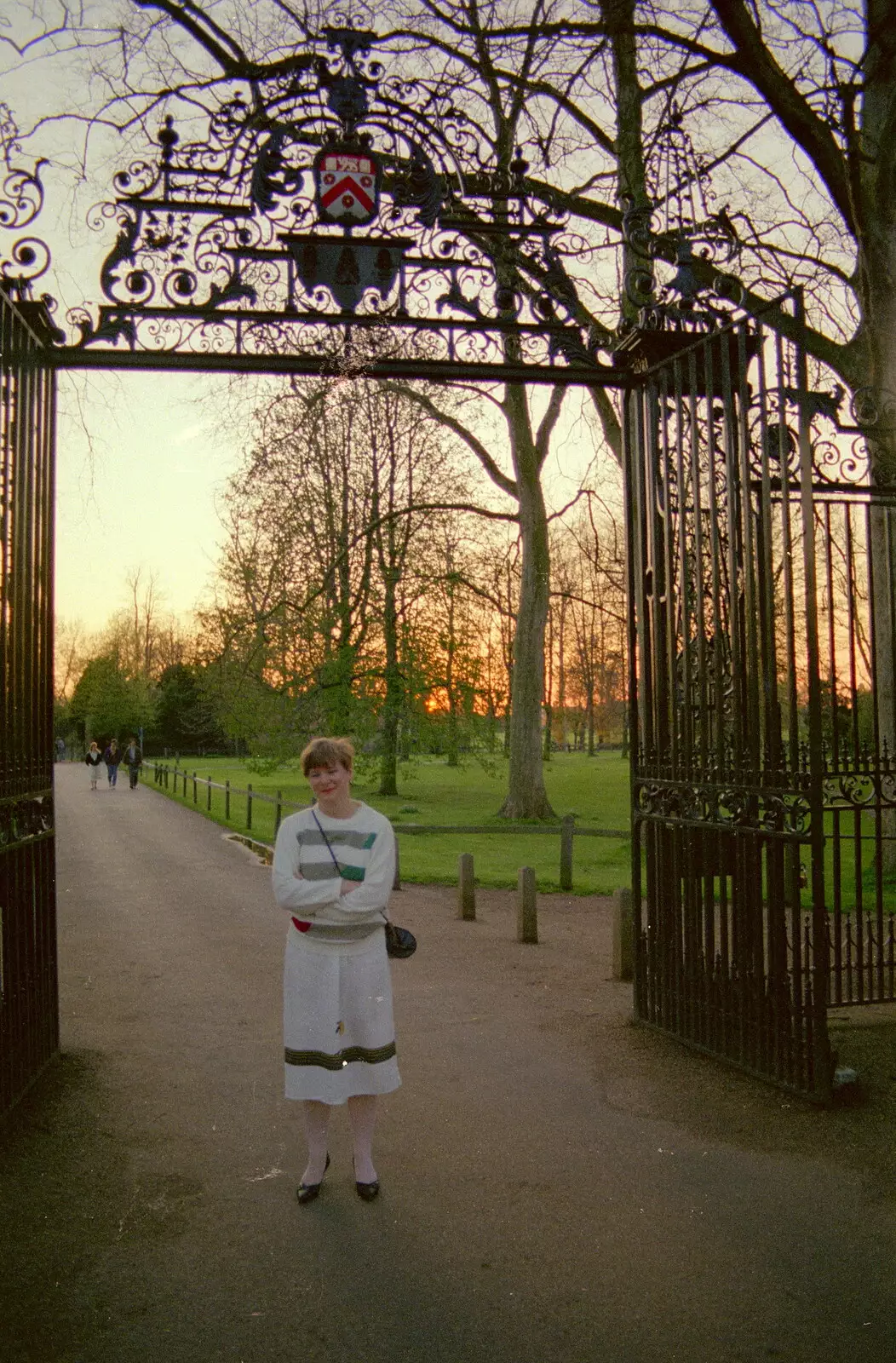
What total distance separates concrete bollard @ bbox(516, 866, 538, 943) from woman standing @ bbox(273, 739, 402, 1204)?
262 inches

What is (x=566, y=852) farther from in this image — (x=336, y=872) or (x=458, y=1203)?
(x=336, y=872)

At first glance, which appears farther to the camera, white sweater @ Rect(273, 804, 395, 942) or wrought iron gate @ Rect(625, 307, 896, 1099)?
wrought iron gate @ Rect(625, 307, 896, 1099)

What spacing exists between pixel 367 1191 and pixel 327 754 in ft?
5.99

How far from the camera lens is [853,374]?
14.0 m

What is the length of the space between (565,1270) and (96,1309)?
1.63 meters

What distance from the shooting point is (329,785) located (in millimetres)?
4668

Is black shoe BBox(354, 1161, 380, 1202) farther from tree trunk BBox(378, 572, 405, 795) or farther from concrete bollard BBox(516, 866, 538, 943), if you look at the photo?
tree trunk BBox(378, 572, 405, 795)

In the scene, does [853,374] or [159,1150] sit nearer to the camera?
[159,1150]

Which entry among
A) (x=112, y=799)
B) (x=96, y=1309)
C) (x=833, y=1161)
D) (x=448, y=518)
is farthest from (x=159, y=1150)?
(x=112, y=799)

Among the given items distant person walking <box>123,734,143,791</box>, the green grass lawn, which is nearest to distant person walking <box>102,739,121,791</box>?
distant person walking <box>123,734,143,791</box>

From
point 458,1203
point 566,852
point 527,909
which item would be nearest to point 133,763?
point 566,852

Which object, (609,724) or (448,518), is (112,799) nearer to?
(448,518)

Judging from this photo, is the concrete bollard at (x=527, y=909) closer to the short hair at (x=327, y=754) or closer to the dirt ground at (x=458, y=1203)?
the dirt ground at (x=458, y=1203)

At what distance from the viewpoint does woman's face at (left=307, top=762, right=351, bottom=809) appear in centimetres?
468
